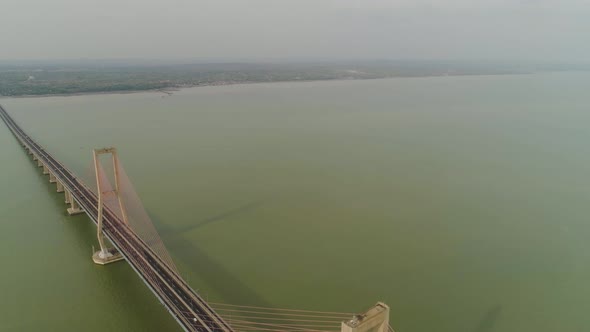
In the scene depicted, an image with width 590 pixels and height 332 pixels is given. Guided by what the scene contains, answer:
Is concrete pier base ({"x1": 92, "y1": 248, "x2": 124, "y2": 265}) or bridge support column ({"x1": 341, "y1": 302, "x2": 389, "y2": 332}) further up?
bridge support column ({"x1": 341, "y1": 302, "x2": 389, "y2": 332})

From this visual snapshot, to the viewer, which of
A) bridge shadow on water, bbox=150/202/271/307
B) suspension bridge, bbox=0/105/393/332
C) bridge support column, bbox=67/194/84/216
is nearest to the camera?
suspension bridge, bbox=0/105/393/332

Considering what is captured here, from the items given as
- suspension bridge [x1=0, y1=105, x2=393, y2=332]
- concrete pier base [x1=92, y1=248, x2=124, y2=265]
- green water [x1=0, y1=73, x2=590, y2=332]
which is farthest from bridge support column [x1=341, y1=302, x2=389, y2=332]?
concrete pier base [x1=92, y1=248, x2=124, y2=265]

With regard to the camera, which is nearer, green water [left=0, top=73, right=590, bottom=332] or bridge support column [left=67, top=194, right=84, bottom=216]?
green water [left=0, top=73, right=590, bottom=332]

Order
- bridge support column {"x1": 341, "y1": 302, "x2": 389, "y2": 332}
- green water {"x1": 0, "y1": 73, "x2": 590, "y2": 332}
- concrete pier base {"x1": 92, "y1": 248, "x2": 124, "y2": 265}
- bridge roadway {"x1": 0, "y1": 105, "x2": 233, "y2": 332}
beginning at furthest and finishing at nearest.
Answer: concrete pier base {"x1": 92, "y1": 248, "x2": 124, "y2": 265}
green water {"x1": 0, "y1": 73, "x2": 590, "y2": 332}
bridge roadway {"x1": 0, "y1": 105, "x2": 233, "y2": 332}
bridge support column {"x1": 341, "y1": 302, "x2": 389, "y2": 332}

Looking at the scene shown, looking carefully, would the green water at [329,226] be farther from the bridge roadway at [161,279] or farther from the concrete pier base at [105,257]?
the bridge roadway at [161,279]

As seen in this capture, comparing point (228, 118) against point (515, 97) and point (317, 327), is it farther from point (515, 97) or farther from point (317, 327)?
point (515, 97)

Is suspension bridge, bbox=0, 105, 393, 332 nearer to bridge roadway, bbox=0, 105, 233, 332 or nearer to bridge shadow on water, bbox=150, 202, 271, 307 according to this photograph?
bridge roadway, bbox=0, 105, 233, 332

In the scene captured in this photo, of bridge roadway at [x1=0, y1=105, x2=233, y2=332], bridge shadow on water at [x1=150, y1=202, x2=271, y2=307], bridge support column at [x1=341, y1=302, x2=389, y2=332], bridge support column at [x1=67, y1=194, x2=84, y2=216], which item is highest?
bridge support column at [x1=341, y1=302, x2=389, y2=332]

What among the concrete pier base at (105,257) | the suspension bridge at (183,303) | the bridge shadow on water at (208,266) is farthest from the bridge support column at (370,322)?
the concrete pier base at (105,257)

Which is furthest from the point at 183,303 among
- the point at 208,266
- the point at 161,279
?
the point at 208,266

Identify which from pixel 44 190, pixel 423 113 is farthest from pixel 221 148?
pixel 423 113
